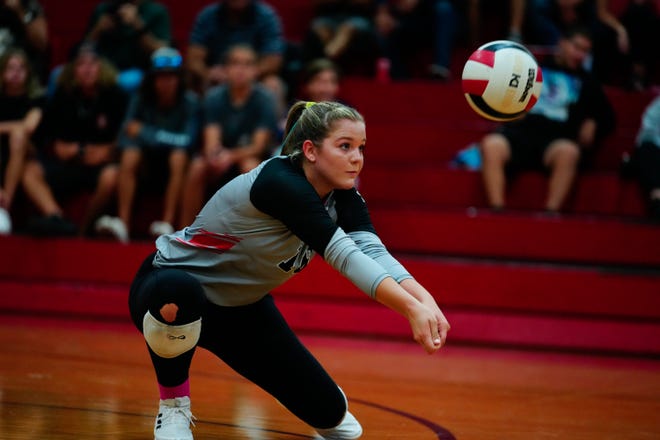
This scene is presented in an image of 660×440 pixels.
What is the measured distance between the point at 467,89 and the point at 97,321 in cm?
358

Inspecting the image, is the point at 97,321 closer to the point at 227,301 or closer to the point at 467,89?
the point at 227,301

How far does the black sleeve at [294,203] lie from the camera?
279 cm

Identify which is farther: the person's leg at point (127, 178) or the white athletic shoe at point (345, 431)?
the person's leg at point (127, 178)

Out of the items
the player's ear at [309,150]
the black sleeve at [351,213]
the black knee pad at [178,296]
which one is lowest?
the black knee pad at [178,296]

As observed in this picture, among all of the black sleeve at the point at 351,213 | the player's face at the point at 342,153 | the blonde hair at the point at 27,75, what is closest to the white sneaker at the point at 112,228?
the blonde hair at the point at 27,75

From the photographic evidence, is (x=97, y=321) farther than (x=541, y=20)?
No

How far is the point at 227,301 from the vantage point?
10.4 ft

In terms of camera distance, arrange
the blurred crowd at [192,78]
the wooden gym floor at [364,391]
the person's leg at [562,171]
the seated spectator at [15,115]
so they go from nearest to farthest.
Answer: the wooden gym floor at [364,391] < the person's leg at [562,171] < the blurred crowd at [192,78] < the seated spectator at [15,115]

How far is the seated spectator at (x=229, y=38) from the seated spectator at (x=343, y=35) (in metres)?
0.29

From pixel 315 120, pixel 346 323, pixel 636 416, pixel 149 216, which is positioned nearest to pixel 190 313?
pixel 315 120

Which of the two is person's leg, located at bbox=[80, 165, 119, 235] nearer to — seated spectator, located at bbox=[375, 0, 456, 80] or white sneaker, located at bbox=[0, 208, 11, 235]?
white sneaker, located at bbox=[0, 208, 11, 235]

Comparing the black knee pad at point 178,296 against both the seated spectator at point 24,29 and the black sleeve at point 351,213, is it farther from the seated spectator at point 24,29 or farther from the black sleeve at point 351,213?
the seated spectator at point 24,29

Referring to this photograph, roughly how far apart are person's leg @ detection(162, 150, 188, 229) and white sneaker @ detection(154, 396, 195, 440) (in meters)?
3.33

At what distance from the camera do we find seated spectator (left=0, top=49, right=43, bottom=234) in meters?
6.57
